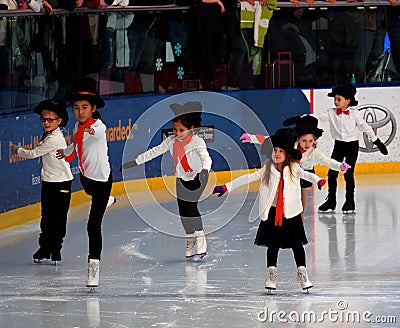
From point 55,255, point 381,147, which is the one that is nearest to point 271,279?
point 55,255

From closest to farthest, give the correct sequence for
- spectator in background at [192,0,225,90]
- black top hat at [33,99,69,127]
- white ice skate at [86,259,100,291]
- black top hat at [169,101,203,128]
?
white ice skate at [86,259,100,291], black top hat at [169,101,203,128], black top hat at [33,99,69,127], spectator in background at [192,0,225,90]

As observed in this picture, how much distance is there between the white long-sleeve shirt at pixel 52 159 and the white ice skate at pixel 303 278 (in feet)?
9.27

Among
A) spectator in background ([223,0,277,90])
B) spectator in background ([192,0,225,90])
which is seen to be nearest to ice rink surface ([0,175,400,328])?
spectator in background ([192,0,225,90])

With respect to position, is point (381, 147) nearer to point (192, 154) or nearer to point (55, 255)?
point (192, 154)

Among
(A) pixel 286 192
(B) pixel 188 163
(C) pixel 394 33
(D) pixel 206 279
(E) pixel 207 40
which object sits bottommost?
(D) pixel 206 279

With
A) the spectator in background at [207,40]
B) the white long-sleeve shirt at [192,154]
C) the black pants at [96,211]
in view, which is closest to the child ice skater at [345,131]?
the spectator in background at [207,40]

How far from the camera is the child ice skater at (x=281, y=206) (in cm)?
1127

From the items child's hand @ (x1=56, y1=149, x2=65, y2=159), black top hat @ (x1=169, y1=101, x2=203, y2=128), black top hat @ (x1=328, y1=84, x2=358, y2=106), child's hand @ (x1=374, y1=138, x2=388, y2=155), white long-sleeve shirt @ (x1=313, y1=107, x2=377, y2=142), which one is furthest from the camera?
white long-sleeve shirt @ (x1=313, y1=107, x2=377, y2=142)

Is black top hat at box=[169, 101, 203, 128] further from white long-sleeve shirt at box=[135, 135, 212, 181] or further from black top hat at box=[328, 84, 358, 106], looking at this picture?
black top hat at box=[328, 84, 358, 106]

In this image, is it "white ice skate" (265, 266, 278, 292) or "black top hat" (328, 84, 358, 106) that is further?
"black top hat" (328, 84, 358, 106)

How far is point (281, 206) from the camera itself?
11.2m

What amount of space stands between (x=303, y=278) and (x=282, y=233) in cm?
41

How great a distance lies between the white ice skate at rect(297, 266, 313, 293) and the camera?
1128cm

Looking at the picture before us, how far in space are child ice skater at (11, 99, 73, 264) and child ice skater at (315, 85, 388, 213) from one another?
399 cm
